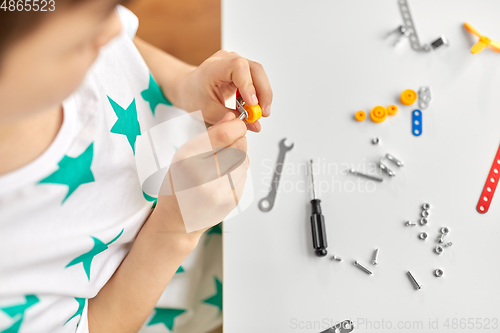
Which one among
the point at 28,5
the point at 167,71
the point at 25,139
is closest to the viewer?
the point at 28,5

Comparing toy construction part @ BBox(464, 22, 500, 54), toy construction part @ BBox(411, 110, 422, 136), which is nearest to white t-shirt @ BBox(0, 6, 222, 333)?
toy construction part @ BBox(411, 110, 422, 136)

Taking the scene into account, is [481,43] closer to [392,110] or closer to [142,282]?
[392,110]

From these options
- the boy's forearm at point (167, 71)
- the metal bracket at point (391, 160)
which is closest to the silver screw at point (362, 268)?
the metal bracket at point (391, 160)

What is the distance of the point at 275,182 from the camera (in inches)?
20.0

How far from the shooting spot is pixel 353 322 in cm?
45

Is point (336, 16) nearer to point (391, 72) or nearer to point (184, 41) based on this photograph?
point (391, 72)

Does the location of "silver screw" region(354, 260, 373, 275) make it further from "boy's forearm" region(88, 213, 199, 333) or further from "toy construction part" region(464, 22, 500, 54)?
"toy construction part" region(464, 22, 500, 54)

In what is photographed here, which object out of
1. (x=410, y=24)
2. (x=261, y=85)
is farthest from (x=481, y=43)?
(x=261, y=85)

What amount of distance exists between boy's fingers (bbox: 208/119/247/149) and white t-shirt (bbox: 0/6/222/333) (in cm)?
14

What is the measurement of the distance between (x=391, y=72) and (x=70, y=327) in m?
0.55

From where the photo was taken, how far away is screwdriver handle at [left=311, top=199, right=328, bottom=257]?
46cm

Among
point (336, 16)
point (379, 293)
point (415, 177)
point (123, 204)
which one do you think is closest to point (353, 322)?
point (379, 293)

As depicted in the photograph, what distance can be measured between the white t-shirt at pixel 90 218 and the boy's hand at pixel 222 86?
2.1 inches

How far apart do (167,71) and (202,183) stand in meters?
0.27
